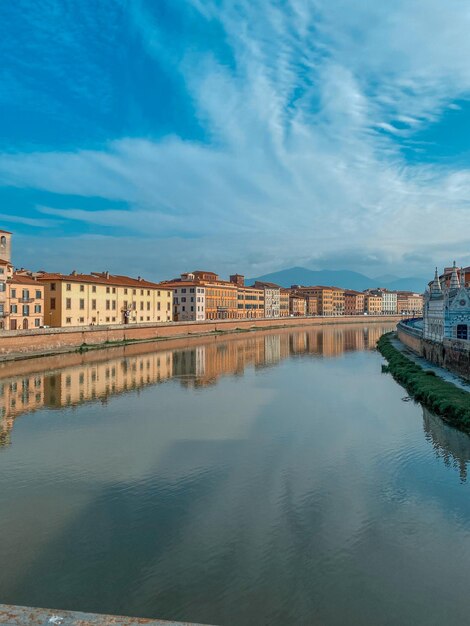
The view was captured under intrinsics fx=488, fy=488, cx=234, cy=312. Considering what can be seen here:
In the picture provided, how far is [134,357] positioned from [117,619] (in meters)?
44.7

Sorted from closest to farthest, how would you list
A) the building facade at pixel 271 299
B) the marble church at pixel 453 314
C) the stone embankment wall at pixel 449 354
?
the stone embankment wall at pixel 449 354
the marble church at pixel 453 314
the building facade at pixel 271 299

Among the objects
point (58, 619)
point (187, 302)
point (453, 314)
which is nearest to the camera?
point (58, 619)

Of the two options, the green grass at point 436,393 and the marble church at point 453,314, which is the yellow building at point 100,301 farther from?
the marble church at point 453,314

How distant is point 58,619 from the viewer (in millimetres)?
6703

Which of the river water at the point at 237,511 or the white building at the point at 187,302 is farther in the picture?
the white building at the point at 187,302

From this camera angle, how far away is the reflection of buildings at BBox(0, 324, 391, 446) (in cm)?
2914

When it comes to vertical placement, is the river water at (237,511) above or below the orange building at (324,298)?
below

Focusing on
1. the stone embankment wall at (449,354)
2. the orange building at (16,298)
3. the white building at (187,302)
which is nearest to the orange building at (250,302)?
the white building at (187,302)

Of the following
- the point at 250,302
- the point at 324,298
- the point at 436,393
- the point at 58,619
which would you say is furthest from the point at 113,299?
the point at 324,298

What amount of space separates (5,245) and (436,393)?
153ft

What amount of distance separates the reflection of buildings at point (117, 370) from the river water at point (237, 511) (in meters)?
0.79

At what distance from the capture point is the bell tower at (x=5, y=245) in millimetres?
52875

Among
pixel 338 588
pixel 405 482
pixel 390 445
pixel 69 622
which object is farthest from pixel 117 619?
pixel 390 445

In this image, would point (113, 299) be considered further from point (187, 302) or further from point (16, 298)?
point (187, 302)
